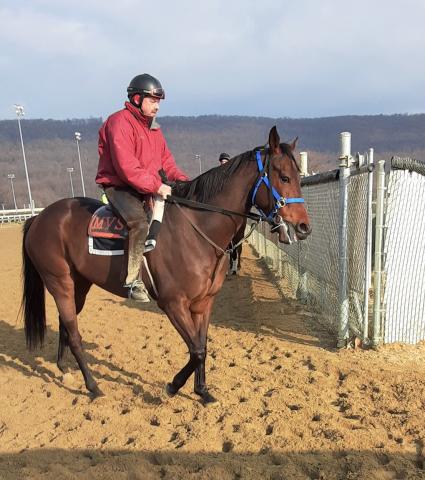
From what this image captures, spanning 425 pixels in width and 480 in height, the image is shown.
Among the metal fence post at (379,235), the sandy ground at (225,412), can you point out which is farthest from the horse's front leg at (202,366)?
the metal fence post at (379,235)

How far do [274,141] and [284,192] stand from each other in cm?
44

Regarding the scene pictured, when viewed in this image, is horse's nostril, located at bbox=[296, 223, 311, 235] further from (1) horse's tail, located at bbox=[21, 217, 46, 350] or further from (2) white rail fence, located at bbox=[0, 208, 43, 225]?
(2) white rail fence, located at bbox=[0, 208, 43, 225]

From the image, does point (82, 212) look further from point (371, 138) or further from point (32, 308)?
point (371, 138)

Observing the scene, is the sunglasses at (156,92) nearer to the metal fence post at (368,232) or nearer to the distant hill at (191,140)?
the metal fence post at (368,232)

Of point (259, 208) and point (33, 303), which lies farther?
point (33, 303)

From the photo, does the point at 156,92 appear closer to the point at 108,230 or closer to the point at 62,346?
the point at 108,230

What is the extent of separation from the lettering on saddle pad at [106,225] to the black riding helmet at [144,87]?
1135 mm

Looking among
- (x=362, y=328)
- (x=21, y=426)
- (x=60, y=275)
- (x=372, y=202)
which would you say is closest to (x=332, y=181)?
(x=372, y=202)

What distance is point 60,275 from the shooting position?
4.36 m

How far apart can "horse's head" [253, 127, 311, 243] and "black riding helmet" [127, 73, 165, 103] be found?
1201mm

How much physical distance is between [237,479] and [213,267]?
1.69 metres

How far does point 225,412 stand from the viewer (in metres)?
3.46

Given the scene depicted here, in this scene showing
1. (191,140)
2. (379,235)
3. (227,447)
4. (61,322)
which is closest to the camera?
(227,447)

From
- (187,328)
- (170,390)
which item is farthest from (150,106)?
(170,390)
